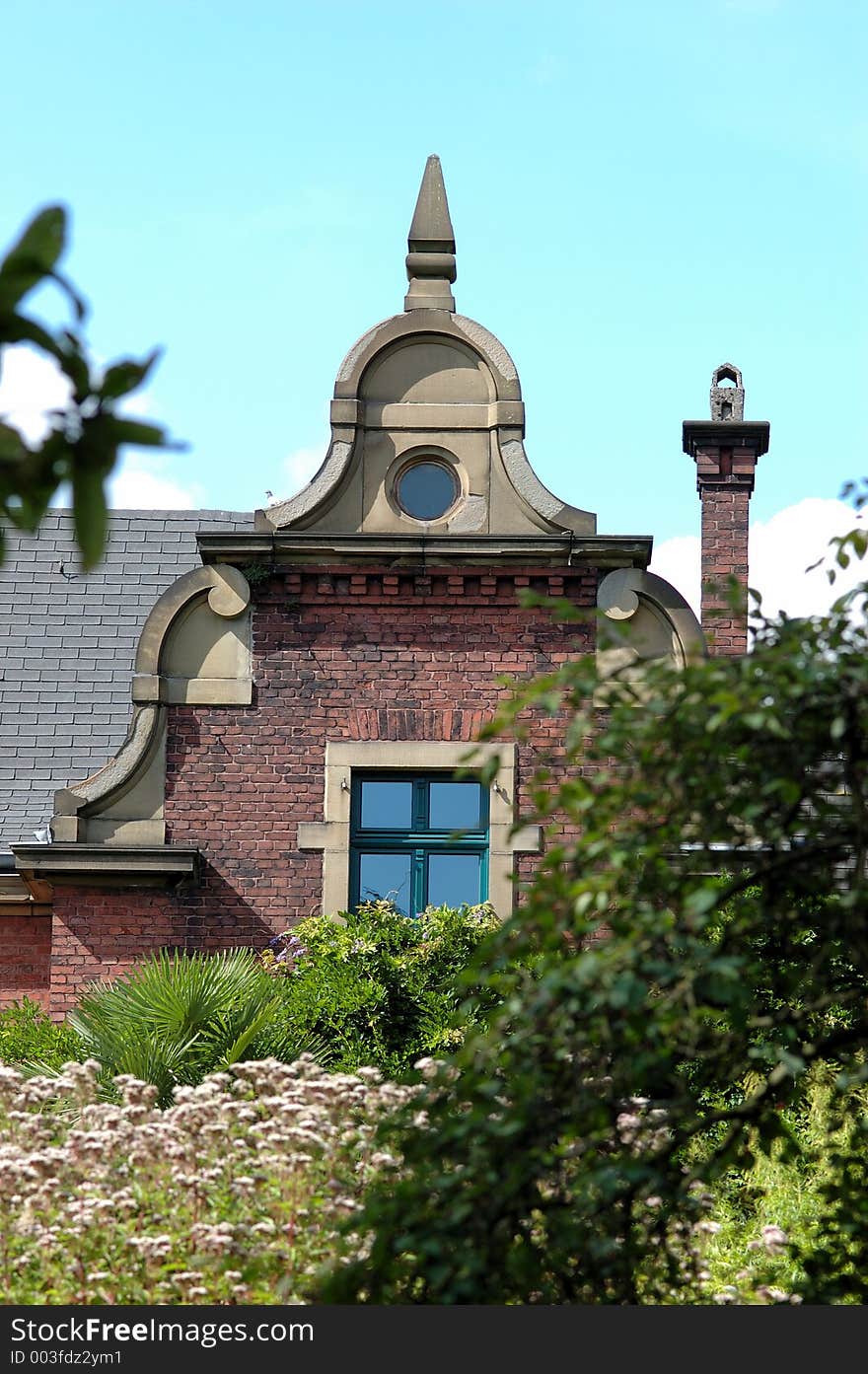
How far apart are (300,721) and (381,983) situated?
221cm

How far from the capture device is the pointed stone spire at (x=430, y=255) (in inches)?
546

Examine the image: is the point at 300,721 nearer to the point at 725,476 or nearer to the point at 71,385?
the point at 725,476

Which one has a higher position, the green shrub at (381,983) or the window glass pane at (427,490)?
the window glass pane at (427,490)

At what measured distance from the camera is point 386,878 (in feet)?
42.3

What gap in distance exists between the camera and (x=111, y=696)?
50.9 ft

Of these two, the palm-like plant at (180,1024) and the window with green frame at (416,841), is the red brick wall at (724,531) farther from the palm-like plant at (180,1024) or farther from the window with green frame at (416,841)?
the palm-like plant at (180,1024)

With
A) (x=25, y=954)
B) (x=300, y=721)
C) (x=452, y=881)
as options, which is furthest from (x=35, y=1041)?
(x=452, y=881)

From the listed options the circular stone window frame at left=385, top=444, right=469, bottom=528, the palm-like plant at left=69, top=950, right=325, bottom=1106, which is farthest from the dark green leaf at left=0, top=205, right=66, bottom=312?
the circular stone window frame at left=385, top=444, right=469, bottom=528

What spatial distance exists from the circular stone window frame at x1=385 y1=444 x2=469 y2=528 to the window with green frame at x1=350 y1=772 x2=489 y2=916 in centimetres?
198

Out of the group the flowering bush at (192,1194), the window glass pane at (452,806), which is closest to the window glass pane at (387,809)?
the window glass pane at (452,806)

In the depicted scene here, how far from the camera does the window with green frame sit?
42.1 feet

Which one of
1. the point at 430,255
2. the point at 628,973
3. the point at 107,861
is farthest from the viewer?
the point at 430,255

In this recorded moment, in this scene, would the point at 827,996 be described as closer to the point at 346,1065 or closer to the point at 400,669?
the point at 346,1065

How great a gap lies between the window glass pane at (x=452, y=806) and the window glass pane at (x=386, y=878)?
0.36m
